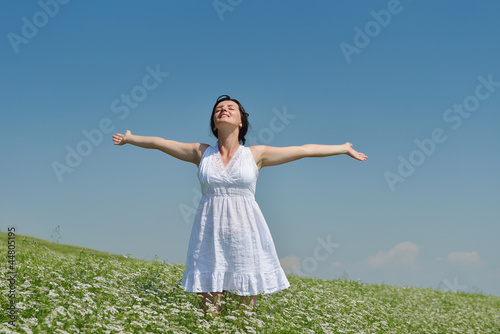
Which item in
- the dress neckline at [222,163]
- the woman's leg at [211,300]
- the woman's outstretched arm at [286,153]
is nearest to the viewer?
the woman's leg at [211,300]

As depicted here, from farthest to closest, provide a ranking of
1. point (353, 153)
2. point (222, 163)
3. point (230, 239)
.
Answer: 1. point (353, 153)
2. point (222, 163)
3. point (230, 239)

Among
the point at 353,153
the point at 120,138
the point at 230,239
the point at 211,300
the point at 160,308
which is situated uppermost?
the point at 353,153

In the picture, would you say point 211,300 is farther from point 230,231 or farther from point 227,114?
point 227,114

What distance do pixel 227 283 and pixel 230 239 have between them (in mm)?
646

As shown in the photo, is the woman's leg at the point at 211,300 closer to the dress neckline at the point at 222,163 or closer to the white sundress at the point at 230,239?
the white sundress at the point at 230,239

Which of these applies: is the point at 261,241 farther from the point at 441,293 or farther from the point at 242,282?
the point at 441,293

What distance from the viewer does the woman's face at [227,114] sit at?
6.85 m

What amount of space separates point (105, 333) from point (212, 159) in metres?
2.93

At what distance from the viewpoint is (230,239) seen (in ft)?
21.0

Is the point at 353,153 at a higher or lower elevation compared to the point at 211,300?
higher

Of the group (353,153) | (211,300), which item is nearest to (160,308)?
(211,300)

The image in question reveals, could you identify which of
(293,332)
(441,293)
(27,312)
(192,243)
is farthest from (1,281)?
(441,293)

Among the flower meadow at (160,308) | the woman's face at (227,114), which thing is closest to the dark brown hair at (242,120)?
the woman's face at (227,114)

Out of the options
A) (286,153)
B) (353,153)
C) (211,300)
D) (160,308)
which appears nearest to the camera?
(160,308)
